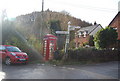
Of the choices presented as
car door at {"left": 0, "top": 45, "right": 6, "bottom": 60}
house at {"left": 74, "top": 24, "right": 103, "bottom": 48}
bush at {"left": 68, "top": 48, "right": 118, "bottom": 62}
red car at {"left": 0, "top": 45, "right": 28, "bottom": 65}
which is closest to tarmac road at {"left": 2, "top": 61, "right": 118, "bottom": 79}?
red car at {"left": 0, "top": 45, "right": 28, "bottom": 65}

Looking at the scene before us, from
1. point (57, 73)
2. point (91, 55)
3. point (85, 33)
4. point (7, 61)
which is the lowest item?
point (57, 73)

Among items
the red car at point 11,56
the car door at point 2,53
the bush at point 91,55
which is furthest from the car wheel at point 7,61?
the bush at point 91,55

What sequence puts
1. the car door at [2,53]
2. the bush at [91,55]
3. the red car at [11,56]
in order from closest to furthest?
the red car at [11,56] → the car door at [2,53] → the bush at [91,55]

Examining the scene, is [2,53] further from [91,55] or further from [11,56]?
[91,55]

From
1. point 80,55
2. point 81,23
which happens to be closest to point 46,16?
point 81,23

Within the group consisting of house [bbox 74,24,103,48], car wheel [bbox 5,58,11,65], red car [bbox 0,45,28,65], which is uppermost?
house [bbox 74,24,103,48]

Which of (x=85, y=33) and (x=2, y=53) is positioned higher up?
(x=85, y=33)

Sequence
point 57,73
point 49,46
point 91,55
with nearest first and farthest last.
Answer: point 57,73 < point 49,46 < point 91,55

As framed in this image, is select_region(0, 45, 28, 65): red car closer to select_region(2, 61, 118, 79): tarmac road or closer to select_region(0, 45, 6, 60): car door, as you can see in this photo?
select_region(0, 45, 6, 60): car door

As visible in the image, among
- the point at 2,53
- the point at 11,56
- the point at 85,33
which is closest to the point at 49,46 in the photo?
the point at 11,56

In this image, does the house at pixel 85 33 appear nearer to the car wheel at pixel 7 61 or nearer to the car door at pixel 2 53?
the car door at pixel 2 53

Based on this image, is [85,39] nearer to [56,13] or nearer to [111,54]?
[56,13]

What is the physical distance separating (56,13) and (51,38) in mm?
23110

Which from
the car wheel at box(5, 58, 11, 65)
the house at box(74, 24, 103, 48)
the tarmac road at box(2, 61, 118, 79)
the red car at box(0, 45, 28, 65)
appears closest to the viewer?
the tarmac road at box(2, 61, 118, 79)
